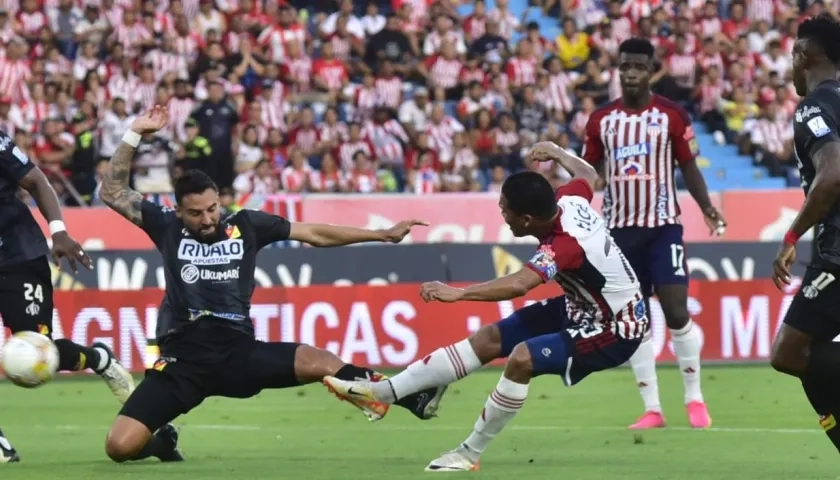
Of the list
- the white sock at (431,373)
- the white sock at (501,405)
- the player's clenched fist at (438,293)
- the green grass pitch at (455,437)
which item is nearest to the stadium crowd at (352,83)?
the green grass pitch at (455,437)

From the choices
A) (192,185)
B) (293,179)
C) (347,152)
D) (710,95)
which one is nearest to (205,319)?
(192,185)

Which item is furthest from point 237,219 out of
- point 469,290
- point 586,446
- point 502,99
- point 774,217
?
point 502,99

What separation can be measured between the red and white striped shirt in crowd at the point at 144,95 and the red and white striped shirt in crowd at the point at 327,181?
264 centimetres

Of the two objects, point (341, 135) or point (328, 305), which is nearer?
point (328, 305)

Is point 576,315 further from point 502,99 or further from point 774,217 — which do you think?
point 502,99

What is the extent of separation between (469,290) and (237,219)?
1.85 metres

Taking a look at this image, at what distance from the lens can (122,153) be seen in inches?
375

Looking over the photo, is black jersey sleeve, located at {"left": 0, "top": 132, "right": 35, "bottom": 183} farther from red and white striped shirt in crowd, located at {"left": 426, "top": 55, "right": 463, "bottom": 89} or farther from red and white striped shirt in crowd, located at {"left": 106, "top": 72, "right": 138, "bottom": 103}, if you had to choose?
red and white striped shirt in crowd, located at {"left": 426, "top": 55, "right": 463, "bottom": 89}

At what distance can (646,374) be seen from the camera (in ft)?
37.5

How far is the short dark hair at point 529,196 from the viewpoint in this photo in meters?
8.62

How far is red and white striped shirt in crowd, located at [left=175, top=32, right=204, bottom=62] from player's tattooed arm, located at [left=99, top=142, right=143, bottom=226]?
15.3 m

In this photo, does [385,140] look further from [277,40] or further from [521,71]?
[521,71]

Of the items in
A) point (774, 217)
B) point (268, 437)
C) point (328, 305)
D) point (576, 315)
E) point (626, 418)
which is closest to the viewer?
point (576, 315)

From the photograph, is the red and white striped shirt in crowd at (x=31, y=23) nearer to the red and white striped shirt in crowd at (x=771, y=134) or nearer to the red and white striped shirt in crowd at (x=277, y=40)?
the red and white striped shirt in crowd at (x=277, y=40)
